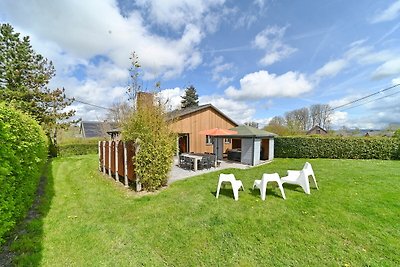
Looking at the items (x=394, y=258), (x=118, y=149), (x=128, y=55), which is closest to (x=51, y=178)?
(x=118, y=149)

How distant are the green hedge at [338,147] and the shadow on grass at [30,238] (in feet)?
50.9

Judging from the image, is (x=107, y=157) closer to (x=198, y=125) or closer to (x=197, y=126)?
(x=197, y=126)

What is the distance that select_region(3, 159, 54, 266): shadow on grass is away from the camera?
3027mm

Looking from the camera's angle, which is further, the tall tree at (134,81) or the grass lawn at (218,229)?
the tall tree at (134,81)

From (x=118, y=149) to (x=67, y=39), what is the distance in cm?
923

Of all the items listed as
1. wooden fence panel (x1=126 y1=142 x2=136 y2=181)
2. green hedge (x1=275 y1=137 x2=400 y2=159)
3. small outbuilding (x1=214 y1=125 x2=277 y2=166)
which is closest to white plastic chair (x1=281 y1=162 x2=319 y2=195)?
wooden fence panel (x1=126 y1=142 x2=136 y2=181)

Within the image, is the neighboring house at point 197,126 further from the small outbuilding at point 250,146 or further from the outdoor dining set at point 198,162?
the outdoor dining set at point 198,162

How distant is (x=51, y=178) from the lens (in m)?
8.92

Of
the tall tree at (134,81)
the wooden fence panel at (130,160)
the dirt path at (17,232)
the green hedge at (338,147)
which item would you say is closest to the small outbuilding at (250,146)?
the green hedge at (338,147)

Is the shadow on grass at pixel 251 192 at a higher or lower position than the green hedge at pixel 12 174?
lower

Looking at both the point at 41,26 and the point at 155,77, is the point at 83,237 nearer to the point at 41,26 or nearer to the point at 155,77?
the point at 155,77

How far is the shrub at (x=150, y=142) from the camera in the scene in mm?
6465

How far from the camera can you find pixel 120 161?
791 cm

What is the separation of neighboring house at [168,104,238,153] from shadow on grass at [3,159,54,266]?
11814 mm
